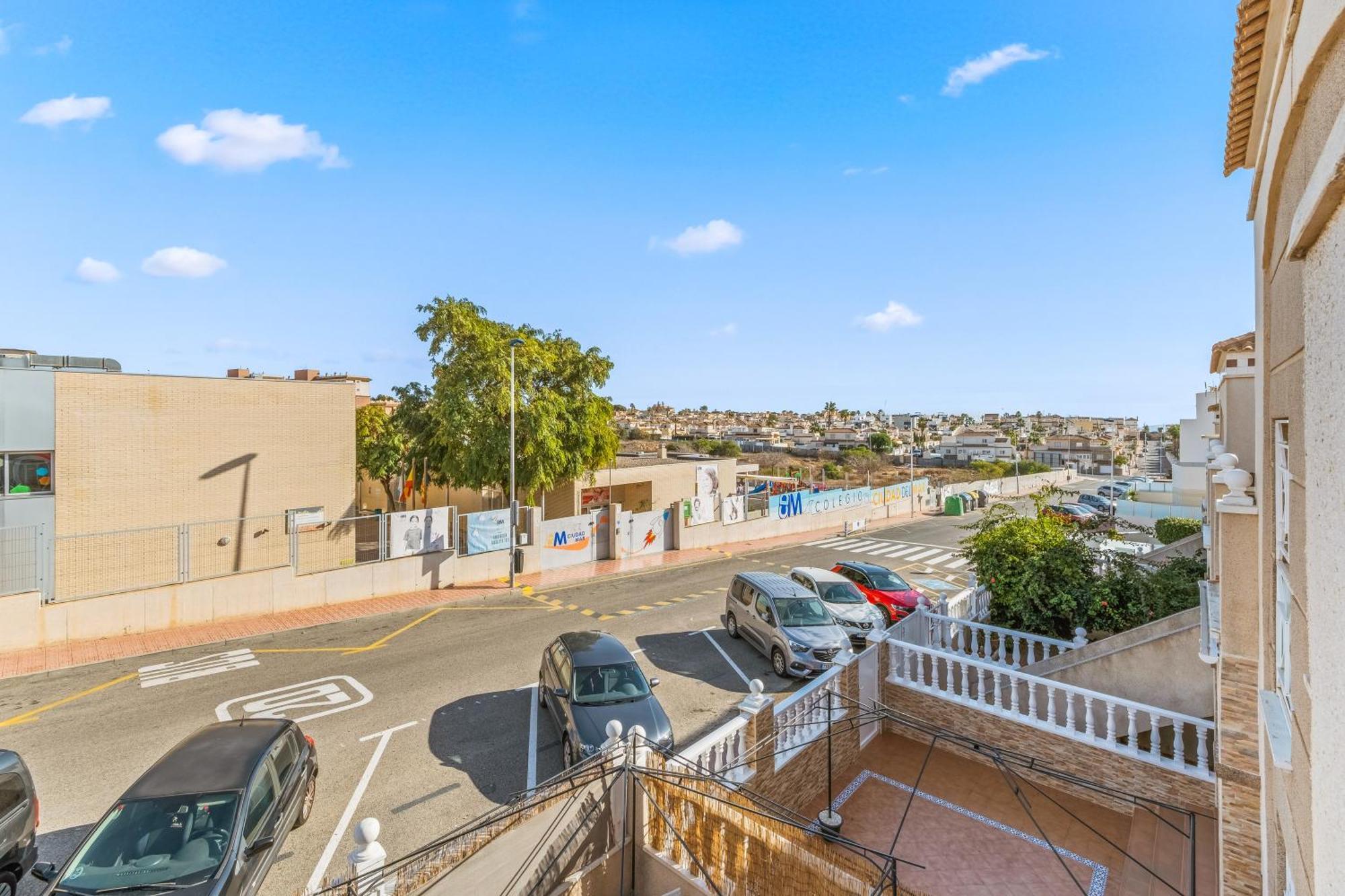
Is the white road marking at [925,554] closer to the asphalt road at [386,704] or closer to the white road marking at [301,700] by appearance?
the asphalt road at [386,704]

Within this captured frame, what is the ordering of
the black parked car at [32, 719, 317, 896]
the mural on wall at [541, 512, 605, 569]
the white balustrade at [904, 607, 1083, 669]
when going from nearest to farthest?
1. the black parked car at [32, 719, 317, 896]
2. the white balustrade at [904, 607, 1083, 669]
3. the mural on wall at [541, 512, 605, 569]

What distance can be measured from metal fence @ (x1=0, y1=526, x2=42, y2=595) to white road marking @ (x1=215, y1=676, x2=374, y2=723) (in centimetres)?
745

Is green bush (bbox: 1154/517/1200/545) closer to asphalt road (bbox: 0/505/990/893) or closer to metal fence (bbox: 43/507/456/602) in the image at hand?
asphalt road (bbox: 0/505/990/893)

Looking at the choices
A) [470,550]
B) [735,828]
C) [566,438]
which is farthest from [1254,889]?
[566,438]

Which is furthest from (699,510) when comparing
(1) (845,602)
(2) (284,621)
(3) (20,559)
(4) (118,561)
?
(3) (20,559)

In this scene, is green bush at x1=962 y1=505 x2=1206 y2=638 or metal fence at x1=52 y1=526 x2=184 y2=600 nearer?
green bush at x1=962 y1=505 x2=1206 y2=638

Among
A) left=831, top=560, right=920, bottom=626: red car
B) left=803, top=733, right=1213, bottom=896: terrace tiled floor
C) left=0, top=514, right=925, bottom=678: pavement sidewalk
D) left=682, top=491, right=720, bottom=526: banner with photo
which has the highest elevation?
left=682, top=491, right=720, bottom=526: banner with photo

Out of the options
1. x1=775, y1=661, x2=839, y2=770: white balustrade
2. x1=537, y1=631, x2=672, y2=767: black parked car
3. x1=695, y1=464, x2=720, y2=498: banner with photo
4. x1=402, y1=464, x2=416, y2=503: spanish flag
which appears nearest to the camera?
x1=775, y1=661, x2=839, y2=770: white balustrade

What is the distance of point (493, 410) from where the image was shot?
22.0 metres

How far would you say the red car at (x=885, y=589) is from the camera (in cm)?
1611

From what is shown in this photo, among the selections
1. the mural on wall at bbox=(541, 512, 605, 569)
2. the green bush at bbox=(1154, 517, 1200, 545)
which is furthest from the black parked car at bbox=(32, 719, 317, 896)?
the green bush at bbox=(1154, 517, 1200, 545)

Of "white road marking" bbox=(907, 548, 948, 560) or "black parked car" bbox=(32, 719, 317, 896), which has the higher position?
"black parked car" bbox=(32, 719, 317, 896)

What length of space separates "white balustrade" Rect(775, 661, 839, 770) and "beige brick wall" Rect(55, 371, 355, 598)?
15527 millimetres

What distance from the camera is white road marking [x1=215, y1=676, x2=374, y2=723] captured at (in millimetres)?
10766
